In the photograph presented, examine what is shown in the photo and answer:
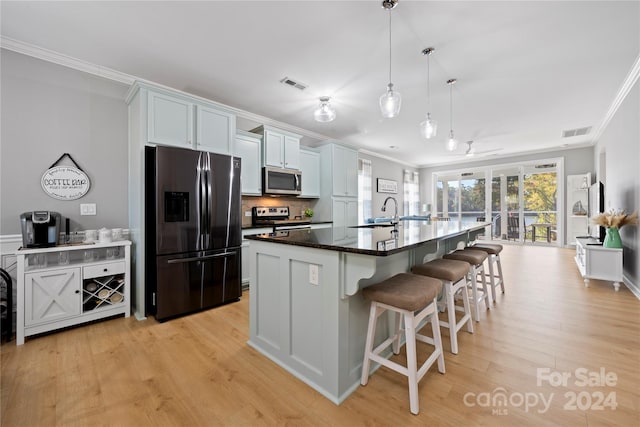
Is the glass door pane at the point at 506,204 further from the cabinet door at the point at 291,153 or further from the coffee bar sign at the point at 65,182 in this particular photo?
the coffee bar sign at the point at 65,182

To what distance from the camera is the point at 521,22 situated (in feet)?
7.00

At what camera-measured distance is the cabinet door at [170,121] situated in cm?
267

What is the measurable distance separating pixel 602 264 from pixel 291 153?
4736mm

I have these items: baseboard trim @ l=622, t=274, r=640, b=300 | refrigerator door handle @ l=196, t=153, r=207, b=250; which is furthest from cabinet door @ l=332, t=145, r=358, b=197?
baseboard trim @ l=622, t=274, r=640, b=300

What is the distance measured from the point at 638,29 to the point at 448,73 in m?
1.48

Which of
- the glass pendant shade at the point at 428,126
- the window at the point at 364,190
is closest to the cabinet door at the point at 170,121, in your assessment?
the glass pendant shade at the point at 428,126

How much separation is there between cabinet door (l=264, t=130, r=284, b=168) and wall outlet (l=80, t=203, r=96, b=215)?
6.91 ft

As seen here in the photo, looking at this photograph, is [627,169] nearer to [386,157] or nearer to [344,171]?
[344,171]

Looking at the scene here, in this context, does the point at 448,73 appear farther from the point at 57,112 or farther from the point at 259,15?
the point at 57,112

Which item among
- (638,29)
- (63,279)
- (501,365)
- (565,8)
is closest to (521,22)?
(565,8)

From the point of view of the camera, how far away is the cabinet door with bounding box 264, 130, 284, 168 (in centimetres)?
392

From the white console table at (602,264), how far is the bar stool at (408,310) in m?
3.49

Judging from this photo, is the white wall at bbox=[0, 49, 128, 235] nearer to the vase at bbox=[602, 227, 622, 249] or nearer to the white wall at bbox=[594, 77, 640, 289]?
the white wall at bbox=[594, 77, 640, 289]

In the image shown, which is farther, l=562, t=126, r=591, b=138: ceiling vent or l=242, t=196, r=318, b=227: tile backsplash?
l=562, t=126, r=591, b=138: ceiling vent
